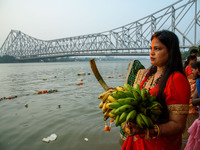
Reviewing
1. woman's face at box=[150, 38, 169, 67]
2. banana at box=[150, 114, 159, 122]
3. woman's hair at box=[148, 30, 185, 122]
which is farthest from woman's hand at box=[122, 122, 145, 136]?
woman's face at box=[150, 38, 169, 67]

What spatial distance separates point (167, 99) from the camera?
98 cm

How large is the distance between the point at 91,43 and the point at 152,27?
82.0 feet

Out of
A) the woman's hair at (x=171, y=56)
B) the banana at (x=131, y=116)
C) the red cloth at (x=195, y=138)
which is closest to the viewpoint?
the banana at (x=131, y=116)

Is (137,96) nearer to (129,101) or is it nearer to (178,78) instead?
(129,101)

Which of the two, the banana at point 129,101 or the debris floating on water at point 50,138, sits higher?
the banana at point 129,101

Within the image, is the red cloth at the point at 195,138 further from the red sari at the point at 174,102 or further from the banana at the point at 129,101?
the banana at the point at 129,101

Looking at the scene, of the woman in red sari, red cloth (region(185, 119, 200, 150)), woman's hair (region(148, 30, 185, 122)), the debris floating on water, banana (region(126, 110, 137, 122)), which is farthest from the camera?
the debris floating on water

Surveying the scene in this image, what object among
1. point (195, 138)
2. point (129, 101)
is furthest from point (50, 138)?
point (129, 101)

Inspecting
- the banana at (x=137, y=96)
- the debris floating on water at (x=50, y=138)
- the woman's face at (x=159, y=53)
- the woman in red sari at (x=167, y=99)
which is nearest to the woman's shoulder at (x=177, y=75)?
the woman in red sari at (x=167, y=99)

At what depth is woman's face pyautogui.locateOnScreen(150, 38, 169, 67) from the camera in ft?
3.53

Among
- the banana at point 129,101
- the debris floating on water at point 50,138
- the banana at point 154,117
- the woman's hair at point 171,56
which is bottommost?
the debris floating on water at point 50,138

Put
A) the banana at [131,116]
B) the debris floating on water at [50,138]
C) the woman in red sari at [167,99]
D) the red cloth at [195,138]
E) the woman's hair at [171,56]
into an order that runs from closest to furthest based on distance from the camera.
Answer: the banana at [131,116] → the woman in red sari at [167,99] → the woman's hair at [171,56] → the red cloth at [195,138] → the debris floating on water at [50,138]

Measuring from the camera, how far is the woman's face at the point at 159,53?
108 centimetres

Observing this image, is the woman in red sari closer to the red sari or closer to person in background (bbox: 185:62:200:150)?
the red sari
